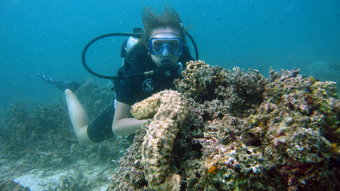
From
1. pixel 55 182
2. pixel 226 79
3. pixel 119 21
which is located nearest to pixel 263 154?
pixel 226 79

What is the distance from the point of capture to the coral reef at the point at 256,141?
4.15 feet

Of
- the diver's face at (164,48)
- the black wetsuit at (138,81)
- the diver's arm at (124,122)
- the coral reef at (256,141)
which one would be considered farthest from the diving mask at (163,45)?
the coral reef at (256,141)

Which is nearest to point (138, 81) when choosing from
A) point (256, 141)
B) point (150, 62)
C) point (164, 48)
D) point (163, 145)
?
point (150, 62)

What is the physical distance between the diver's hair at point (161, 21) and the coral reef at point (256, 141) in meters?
2.62

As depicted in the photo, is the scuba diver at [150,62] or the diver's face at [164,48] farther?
the diver's face at [164,48]

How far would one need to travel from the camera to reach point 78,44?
14250cm

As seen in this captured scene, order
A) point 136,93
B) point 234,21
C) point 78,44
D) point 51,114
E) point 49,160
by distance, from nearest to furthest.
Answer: point 136,93, point 49,160, point 51,114, point 78,44, point 234,21

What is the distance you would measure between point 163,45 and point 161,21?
24.6 inches

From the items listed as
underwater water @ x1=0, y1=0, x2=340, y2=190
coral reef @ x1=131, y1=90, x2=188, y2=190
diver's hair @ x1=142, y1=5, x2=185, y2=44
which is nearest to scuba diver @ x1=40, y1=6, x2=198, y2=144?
diver's hair @ x1=142, y1=5, x2=185, y2=44

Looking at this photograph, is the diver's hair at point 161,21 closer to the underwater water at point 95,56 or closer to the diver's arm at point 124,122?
the underwater water at point 95,56

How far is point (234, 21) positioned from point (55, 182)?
173423mm

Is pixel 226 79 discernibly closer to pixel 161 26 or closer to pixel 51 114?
pixel 161 26

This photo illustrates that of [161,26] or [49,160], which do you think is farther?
[49,160]

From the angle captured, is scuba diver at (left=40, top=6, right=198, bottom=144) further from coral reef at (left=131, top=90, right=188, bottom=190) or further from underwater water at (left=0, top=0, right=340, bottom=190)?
coral reef at (left=131, top=90, right=188, bottom=190)
